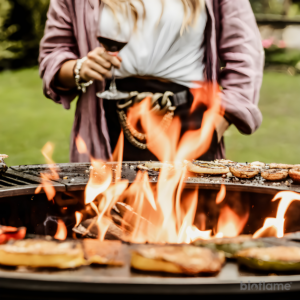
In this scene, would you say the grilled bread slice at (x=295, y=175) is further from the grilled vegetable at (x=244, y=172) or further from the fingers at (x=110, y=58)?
the fingers at (x=110, y=58)

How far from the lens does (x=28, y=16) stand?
1241cm

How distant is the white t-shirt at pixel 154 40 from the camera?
8.95 ft

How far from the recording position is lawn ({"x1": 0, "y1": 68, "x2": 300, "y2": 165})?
854 cm

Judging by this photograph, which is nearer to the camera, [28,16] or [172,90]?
[172,90]

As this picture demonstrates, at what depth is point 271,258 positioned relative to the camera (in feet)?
3.62

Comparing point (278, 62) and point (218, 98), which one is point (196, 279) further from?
point (278, 62)

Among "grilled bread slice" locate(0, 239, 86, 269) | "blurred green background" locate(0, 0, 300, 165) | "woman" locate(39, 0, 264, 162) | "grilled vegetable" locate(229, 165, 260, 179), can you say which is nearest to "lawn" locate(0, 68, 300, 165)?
"blurred green background" locate(0, 0, 300, 165)

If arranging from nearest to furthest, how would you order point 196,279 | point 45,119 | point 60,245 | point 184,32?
1. point 196,279
2. point 60,245
3. point 184,32
4. point 45,119

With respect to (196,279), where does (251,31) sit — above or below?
above

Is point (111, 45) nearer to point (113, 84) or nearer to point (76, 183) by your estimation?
point (113, 84)

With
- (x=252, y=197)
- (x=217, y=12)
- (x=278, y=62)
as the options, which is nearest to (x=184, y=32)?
(x=217, y=12)

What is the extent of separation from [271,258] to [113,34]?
1939mm

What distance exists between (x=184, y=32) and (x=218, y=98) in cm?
48

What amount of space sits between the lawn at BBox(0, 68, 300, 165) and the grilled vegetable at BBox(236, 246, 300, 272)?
22.8ft
